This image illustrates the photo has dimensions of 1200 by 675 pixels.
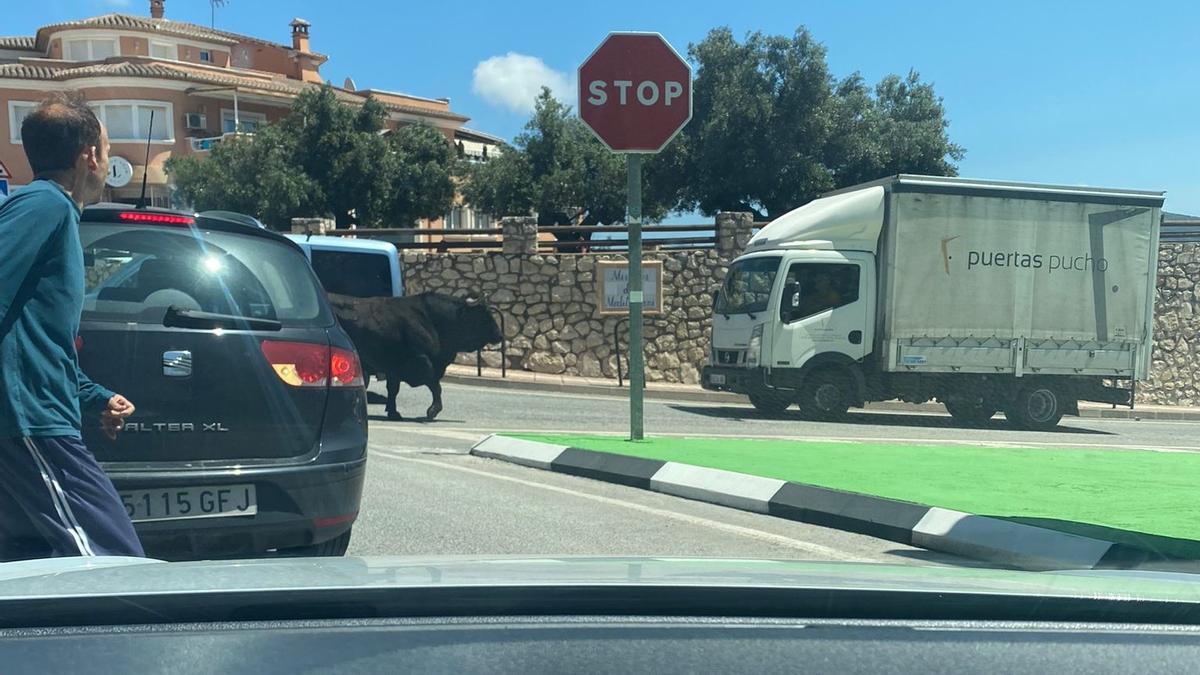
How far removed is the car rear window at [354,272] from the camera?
15719mm

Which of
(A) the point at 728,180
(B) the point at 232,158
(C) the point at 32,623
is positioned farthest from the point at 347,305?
(B) the point at 232,158

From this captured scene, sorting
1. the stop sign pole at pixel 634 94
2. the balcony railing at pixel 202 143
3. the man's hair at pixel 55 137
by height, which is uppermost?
the balcony railing at pixel 202 143

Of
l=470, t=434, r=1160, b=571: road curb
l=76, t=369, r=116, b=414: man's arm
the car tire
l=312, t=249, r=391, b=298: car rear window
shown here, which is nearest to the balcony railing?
l=312, t=249, r=391, b=298: car rear window

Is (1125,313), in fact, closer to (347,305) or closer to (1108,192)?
(1108,192)

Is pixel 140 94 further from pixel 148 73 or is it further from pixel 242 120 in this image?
pixel 242 120

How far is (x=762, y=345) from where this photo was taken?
1562 centimetres

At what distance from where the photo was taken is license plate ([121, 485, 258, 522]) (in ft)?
12.8

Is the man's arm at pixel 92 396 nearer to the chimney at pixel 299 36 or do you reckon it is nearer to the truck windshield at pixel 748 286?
the truck windshield at pixel 748 286

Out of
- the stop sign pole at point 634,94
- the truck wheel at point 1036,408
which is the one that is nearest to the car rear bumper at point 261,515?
the stop sign pole at point 634,94

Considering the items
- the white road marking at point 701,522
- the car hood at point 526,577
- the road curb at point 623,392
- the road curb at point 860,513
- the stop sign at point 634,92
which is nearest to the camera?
the car hood at point 526,577

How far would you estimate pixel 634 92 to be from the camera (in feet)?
28.7

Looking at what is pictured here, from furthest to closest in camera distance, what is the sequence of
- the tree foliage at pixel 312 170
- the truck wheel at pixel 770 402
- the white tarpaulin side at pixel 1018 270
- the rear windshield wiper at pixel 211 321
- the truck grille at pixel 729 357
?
the tree foliage at pixel 312 170 → the truck grille at pixel 729 357 → the truck wheel at pixel 770 402 → the white tarpaulin side at pixel 1018 270 → the rear windshield wiper at pixel 211 321

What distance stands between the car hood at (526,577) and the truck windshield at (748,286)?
44.8ft

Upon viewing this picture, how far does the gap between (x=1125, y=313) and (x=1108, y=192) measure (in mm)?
1964
